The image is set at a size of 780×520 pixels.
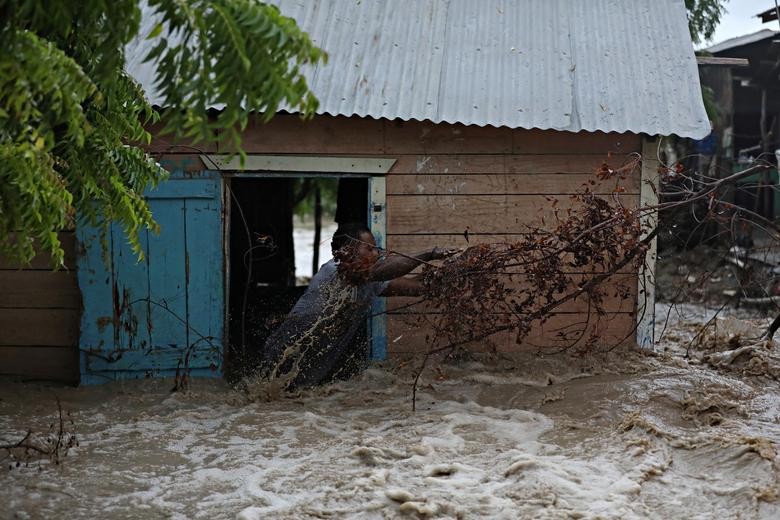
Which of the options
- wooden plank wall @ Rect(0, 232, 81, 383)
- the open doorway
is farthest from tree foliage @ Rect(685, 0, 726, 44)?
wooden plank wall @ Rect(0, 232, 81, 383)

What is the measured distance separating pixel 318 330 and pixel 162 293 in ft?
4.47

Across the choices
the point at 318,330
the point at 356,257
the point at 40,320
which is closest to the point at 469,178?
the point at 356,257

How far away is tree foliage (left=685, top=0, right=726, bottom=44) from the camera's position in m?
10.9

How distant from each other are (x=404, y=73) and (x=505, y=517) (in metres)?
3.95

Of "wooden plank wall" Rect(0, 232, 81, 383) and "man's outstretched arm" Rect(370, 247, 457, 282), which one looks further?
"wooden plank wall" Rect(0, 232, 81, 383)

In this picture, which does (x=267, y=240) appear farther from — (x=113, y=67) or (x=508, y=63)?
(x=113, y=67)

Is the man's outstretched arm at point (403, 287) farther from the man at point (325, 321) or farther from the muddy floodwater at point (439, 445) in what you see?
the muddy floodwater at point (439, 445)

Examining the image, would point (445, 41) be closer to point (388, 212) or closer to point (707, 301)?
point (388, 212)

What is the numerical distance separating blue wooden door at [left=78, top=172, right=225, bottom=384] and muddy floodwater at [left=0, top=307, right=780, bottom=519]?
8.0 inches

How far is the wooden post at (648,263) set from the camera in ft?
22.5

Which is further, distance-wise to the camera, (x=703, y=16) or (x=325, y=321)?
(x=703, y=16)

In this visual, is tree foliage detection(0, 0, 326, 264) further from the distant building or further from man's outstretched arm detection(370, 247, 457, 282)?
the distant building

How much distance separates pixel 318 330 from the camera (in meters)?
6.57

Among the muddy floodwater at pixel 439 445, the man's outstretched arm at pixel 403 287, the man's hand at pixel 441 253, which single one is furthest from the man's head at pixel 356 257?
the muddy floodwater at pixel 439 445
